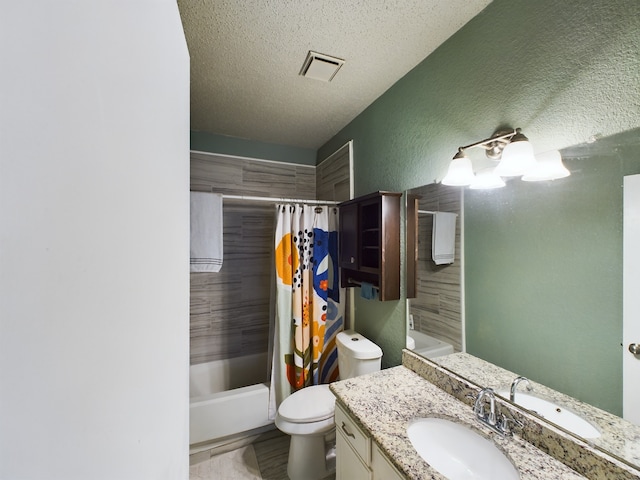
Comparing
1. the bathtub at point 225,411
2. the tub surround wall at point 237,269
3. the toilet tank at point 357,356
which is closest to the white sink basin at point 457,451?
the toilet tank at point 357,356

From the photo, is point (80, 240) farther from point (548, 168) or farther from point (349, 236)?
point (349, 236)

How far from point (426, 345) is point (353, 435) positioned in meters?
0.59

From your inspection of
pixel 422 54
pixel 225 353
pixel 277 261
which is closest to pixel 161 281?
pixel 277 261

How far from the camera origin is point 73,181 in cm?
26

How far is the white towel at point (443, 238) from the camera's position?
1.27 metres

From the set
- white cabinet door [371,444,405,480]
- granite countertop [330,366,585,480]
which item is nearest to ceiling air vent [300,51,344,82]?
granite countertop [330,366,585,480]

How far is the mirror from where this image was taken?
775mm

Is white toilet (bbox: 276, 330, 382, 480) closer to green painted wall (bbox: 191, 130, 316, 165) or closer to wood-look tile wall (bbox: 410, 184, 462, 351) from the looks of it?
wood-look tile wall (bbox: 410, 184, 462, 351)

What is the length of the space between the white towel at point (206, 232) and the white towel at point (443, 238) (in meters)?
1.49

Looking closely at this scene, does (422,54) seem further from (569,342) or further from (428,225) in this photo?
(569,342)

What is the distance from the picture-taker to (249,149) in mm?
2492

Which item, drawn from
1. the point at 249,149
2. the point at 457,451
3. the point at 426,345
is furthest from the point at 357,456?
the point at 249,149

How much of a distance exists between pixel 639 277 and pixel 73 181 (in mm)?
1273

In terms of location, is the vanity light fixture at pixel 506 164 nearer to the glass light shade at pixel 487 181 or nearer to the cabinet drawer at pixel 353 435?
the glass light shade at pixel 487 181
